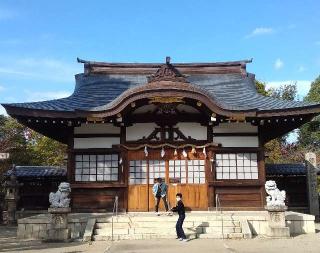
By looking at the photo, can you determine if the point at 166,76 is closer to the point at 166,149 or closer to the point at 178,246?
the point at 166,149

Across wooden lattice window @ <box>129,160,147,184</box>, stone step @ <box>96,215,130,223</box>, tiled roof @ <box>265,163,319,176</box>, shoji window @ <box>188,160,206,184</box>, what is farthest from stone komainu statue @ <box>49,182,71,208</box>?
tiled roof @ <box>265,163,319,176</box>

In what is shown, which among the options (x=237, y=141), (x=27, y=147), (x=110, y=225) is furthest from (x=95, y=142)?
(x=27, y=147)

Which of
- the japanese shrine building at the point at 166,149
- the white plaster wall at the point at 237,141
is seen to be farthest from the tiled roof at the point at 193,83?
the white plaster wall at the point at 237,141

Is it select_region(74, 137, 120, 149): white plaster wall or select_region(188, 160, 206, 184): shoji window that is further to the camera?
select_region(74, 137, 120, 149): white plaster wall

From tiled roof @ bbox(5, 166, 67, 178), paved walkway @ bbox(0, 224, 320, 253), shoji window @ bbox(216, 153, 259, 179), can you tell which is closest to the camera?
paved walkway @ bbox(0, 224, 320, 253)

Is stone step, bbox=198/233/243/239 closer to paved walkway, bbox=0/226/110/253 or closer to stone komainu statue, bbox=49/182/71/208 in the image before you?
paved walkway, bbox=0/226/110/253

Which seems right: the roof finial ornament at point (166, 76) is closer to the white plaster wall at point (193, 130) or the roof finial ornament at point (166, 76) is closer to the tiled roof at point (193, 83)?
the tiled roof at point (193, 83)

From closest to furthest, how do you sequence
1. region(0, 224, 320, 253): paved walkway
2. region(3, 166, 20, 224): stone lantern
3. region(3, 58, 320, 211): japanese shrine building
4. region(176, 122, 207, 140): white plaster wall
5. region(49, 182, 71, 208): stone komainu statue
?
region(0, 224, 320, 253): paved walkway < region(49, 182, 71, 208): stone komainu statue < region(3, 58, 320, 211): japanese shrine building < region(176, 122, 207, 140): white plaster wall < region(3, 166, 20, 224): stone lantern

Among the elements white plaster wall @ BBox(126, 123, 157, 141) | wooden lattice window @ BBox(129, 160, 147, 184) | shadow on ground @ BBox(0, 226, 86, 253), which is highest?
white plaster wall @ BBox(126, 123, 157, 141)

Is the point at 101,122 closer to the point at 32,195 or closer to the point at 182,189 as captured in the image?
the point at 182,189

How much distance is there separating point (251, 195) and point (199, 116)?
3.66 m

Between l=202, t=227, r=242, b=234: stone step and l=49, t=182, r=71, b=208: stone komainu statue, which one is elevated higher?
l=49, t=182, r=71, b=208: stone komainu statue

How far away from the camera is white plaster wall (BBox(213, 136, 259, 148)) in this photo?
15.7 metres

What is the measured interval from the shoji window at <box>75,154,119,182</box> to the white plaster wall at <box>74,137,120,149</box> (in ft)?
1.20
